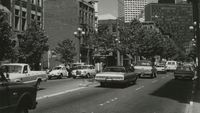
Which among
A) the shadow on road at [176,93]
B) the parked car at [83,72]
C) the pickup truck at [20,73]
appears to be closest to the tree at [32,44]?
the parked car at [83,72]

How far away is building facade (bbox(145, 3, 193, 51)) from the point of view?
4820 inches

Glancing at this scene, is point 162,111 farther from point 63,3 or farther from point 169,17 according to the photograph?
point 169,17

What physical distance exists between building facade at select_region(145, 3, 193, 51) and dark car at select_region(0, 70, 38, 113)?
112513 mm

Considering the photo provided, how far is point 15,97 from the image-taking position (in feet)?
26.5

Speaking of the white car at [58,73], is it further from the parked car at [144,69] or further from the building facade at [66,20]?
the building facade at [66,20]

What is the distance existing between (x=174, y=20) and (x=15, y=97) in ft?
421

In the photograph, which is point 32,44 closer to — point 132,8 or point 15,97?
point 15,97

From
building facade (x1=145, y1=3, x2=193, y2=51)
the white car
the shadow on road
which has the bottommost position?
the shadow on road

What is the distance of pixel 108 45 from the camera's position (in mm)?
62906

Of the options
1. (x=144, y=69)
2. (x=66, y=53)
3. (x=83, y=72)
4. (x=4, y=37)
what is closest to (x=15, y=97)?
(x=4, y=37)

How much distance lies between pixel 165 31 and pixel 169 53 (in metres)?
31.4

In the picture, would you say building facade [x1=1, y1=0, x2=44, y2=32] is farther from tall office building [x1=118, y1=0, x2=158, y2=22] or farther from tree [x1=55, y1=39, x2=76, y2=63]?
tall office building [x1=118, y1=0, x2=158, y2=22]

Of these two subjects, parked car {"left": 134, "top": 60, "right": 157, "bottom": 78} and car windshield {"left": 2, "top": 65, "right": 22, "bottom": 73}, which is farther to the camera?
parked car {"left": 134, "top": 60, "right": 157, "bottom": 78}

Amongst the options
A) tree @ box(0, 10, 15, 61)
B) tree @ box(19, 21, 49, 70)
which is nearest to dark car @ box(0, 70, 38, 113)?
tree @ box(0, 10, 15, 61)
